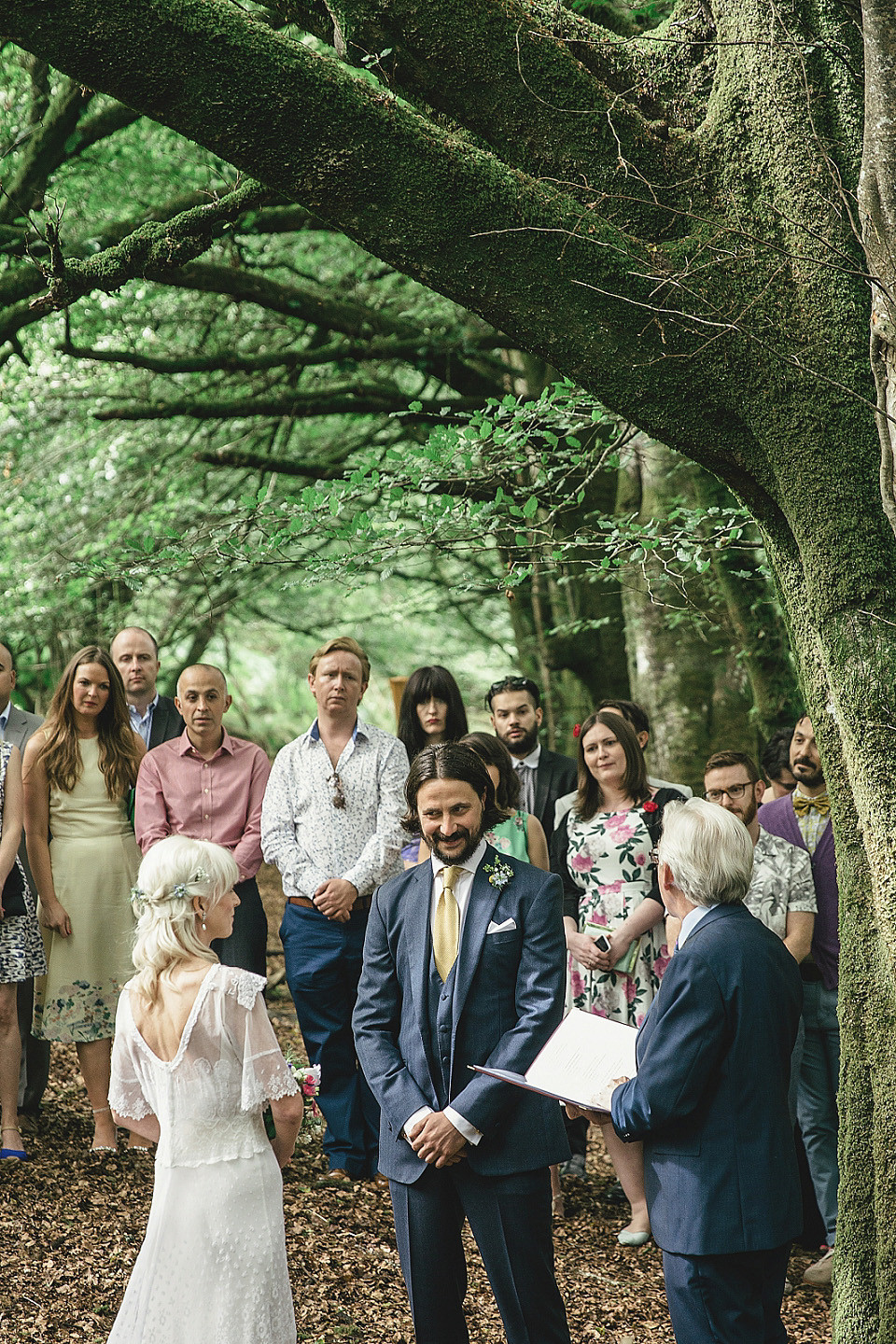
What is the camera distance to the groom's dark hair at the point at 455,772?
3359mm

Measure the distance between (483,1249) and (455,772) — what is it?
134 centimetres

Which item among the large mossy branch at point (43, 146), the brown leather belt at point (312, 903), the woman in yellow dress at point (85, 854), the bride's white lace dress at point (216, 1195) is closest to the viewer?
the bride's white lace dress at point (216, 1195)

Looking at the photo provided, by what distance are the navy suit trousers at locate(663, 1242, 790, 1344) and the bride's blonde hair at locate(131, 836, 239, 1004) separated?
151cm

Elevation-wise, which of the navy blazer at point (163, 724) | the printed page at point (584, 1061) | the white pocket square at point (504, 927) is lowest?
the printed page at point (584, 1061)

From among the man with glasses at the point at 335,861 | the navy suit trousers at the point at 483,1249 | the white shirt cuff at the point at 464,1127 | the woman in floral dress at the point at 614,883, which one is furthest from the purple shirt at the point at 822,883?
the white shirt cuff at the point at 464,1127

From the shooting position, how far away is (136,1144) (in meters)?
5.46

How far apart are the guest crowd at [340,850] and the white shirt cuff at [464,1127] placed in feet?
4.44

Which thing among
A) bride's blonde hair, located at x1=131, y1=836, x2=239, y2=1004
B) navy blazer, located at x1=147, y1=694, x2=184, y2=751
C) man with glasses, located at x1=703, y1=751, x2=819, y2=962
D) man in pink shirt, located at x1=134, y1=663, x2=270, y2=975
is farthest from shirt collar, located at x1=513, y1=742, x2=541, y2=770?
bride's blonde hair, located at x1=131, y1=836, x2=239, y2=1004

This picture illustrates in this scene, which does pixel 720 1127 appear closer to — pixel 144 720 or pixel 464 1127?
pixel 464 1127

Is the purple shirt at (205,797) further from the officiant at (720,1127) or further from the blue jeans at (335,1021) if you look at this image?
the officiant at (720,1127)

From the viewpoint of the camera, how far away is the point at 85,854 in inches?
224

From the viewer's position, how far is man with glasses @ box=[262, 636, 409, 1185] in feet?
17.5

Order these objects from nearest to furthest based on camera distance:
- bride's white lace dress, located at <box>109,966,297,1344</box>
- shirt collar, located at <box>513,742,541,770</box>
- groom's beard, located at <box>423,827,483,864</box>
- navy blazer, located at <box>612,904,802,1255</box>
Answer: navy blazer, located at <box>612,904,802,1255</box> → bride's white lace dress, located at <box>109,966,297,1344</box> → groom's beard, located at <box>423,827,483,864</box> → shirt collar, located at <box>513,742,541,770</box>

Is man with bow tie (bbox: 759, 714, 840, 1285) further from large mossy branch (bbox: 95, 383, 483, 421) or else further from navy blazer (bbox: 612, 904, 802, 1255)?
large mossy branch (bbox: 95, 383, 483, 421)
